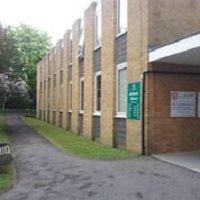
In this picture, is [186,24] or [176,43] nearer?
[176,43]

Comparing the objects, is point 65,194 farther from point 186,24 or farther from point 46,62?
point 46,62

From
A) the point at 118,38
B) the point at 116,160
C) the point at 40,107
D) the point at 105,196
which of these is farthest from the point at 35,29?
the point at 105,196

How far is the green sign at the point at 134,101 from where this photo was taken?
15922mm

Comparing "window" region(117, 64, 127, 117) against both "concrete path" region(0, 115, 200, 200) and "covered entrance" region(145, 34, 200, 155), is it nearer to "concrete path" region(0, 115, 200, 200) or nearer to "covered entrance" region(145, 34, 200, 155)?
"covered entrance" region(145, 34, 200, 155)

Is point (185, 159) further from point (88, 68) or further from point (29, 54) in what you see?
point (29, 54)

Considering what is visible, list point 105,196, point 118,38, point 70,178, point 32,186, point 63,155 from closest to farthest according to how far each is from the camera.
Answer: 1. point 105,196
2. point 32,186
3. point 70,178
4. point 63,155
5. point 118,38

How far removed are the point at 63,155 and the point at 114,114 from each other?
3.66m

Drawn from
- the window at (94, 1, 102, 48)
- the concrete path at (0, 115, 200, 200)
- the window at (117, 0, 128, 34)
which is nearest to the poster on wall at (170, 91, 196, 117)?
the concrete path at (0, 115, 200, 200)

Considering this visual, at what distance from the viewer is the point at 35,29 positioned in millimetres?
74062

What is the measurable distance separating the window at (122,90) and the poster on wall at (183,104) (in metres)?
2.68

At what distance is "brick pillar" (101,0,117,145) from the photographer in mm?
18703

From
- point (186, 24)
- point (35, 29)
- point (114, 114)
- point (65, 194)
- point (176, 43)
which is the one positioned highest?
point (35, 29)

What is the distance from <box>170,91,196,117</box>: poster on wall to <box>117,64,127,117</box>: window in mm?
2682

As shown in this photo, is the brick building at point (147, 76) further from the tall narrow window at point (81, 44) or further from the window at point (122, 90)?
the tall narrow window at point (81, 44)
